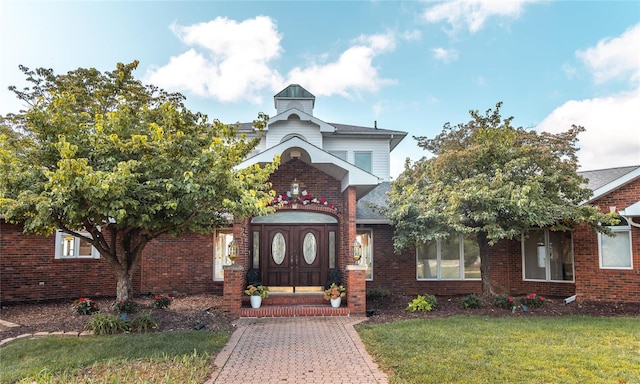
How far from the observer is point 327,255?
11344 mm

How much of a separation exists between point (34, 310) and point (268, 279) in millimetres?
6273

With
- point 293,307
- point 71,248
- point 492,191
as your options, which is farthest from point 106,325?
point 492,191

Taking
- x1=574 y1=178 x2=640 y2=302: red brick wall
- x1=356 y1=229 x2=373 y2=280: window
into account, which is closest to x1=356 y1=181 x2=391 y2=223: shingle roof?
x1=356 y1=229 x2=373 y2=280: window

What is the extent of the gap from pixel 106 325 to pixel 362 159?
488 inches

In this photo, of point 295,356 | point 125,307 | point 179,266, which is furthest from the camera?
point 179,266

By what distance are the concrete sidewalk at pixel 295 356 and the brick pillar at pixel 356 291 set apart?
3.18 feet

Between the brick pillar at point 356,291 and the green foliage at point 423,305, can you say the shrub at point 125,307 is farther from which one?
the green foliage at point 423,305

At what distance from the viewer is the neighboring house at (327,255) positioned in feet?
34.5

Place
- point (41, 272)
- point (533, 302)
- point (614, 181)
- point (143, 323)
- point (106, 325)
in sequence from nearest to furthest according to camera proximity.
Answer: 1. point (106, 325)
2. point (143, 323)
3. point (533, 302)
4. point (614, 181)
5. point (41, 272)

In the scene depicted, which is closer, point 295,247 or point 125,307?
point 125,307

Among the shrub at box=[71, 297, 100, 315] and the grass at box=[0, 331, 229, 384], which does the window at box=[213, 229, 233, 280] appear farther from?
the grass at box=[0, 331, 229, 384]

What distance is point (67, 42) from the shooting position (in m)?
10.7

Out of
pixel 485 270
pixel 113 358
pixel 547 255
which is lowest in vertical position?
pixel 113 358

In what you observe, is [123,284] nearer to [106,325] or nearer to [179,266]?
[106,325]
